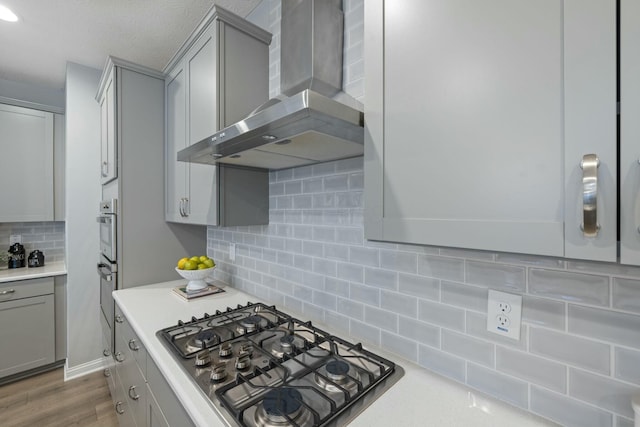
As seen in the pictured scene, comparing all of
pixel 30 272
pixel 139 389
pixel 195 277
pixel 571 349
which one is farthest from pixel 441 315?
pixel 30 272

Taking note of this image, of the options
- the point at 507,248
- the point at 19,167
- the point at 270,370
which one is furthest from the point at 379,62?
the point at 19,167

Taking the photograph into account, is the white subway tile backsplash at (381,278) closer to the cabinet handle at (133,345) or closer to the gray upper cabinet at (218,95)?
the gray upper cabinet at (218,95)

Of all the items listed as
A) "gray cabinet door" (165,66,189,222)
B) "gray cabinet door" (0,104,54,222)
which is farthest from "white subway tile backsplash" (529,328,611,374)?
"gray cabinet door" (0,104,54,222)

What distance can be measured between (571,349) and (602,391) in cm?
10

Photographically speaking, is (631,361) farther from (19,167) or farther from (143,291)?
(19,167)

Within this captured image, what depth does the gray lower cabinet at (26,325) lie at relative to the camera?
2443 mm

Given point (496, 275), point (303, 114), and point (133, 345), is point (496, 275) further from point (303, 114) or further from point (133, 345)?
point (133, 345)

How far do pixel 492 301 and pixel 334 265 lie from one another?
0.66 meters

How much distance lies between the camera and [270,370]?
983 mm

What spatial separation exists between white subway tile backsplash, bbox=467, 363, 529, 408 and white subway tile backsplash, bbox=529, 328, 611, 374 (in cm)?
12

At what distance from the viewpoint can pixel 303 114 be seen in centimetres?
77

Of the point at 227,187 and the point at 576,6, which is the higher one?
the point at 576,6

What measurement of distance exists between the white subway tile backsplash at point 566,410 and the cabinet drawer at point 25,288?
351 centimetres

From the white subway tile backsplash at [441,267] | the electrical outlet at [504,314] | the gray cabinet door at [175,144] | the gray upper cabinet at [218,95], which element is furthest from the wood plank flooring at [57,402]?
the electrical outlet at [504,314]
